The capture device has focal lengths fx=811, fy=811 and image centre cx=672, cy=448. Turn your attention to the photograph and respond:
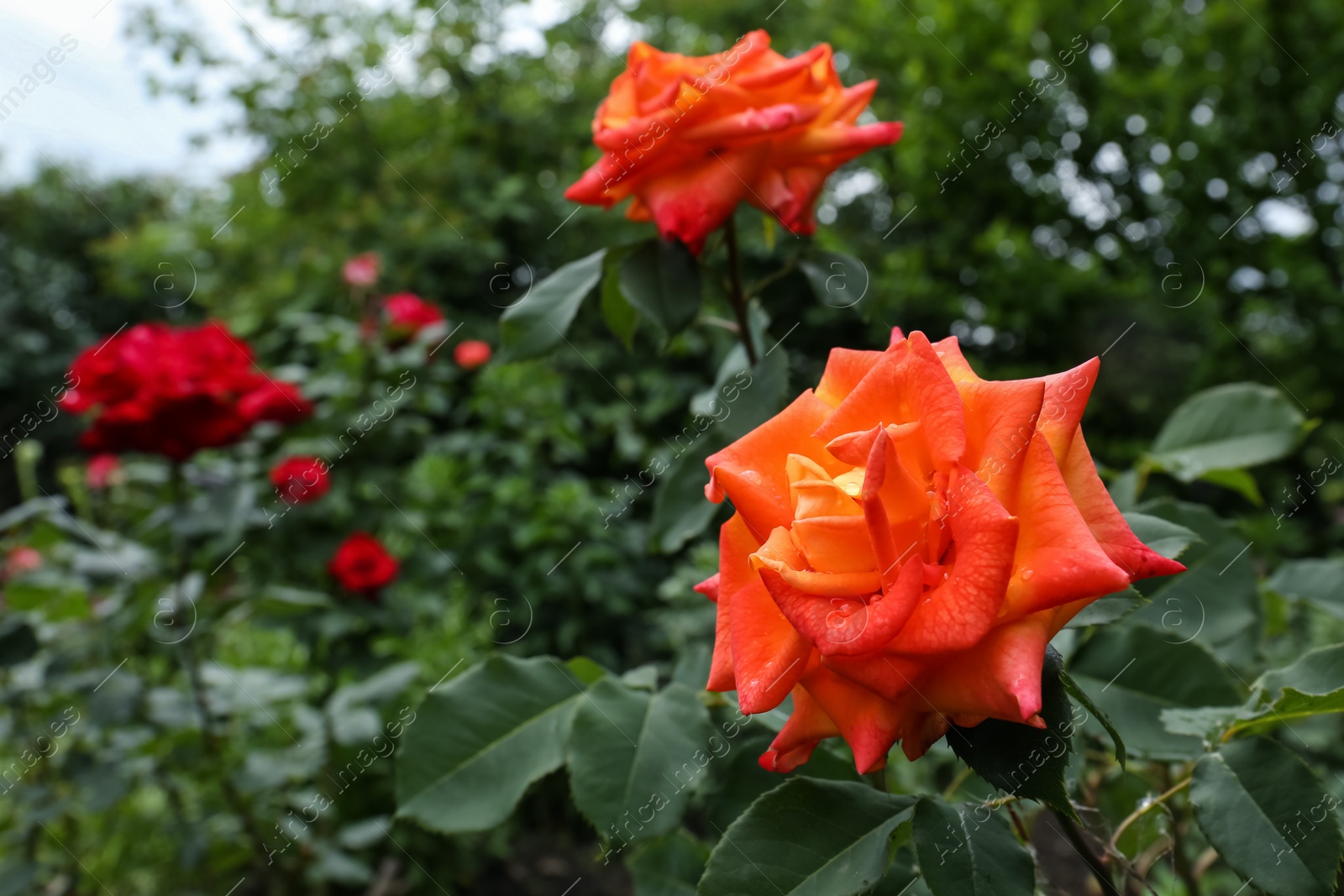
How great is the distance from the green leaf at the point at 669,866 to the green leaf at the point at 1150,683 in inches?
15.4

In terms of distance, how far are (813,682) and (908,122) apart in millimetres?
3096

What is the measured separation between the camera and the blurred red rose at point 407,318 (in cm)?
245

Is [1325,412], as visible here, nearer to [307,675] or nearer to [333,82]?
[307,675]

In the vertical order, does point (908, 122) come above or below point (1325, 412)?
above

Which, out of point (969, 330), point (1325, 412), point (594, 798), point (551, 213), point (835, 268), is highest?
point (835, 268)

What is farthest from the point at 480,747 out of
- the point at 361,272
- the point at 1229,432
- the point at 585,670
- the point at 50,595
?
the point at 361,272

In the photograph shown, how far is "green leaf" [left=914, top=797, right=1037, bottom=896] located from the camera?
45cm

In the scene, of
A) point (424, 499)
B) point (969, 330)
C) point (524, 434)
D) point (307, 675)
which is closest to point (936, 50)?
point (969, 330)

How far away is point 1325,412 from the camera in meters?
3.01

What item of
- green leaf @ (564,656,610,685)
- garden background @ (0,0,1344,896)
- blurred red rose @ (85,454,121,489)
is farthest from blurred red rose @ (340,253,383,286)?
green leaf @ (564,656,610,685)

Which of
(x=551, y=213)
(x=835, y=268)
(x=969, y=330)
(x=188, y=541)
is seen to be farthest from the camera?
(x=551, y=213)

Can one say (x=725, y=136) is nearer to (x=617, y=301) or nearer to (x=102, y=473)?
(x=617, y=301)

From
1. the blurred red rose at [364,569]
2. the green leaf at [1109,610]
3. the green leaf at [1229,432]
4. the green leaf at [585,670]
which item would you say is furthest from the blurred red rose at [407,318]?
the green leaf at [1109,610]

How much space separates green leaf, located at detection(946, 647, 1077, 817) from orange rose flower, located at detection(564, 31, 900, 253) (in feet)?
1.43
